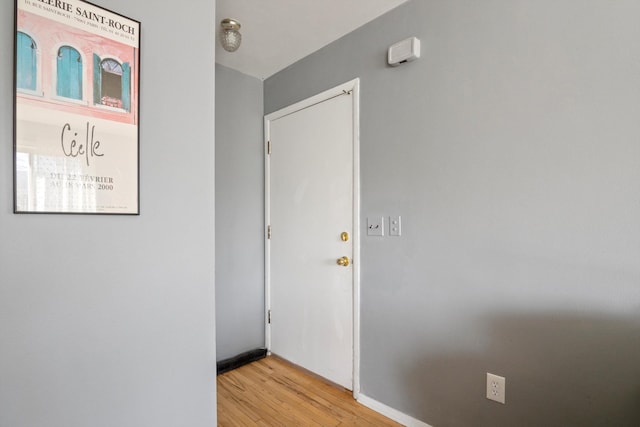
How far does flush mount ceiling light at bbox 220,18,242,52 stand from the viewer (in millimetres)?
1861

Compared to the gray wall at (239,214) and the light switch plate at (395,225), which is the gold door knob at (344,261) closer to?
the light switch plate at (395,225)

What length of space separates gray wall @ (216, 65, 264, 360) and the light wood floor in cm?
34

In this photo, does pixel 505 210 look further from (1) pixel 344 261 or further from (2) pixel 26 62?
(2) pixel 26 62

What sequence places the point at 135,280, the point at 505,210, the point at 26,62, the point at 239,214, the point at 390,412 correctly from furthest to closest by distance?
the point at 239,214, the point at 390,412, the point at 505,210, the point at 135,280, the point at 26,62

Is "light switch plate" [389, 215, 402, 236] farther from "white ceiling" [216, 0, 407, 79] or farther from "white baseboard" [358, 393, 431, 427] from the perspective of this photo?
"white ceiling" [216, 0, 407, 79]

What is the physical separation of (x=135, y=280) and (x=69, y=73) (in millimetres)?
681

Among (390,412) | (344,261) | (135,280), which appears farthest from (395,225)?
(135,280)

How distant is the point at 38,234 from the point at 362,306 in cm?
164

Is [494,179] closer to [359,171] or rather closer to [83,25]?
[359,171]

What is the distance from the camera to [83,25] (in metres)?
0.94

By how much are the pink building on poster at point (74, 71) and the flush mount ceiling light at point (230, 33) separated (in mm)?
1008

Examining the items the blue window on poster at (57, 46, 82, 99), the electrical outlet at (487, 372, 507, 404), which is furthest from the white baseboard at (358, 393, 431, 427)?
the blue window on poster at (57, 46, 82, 99)

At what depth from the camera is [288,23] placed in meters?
1.93

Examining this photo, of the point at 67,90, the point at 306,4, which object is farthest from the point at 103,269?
the point at 306,4
